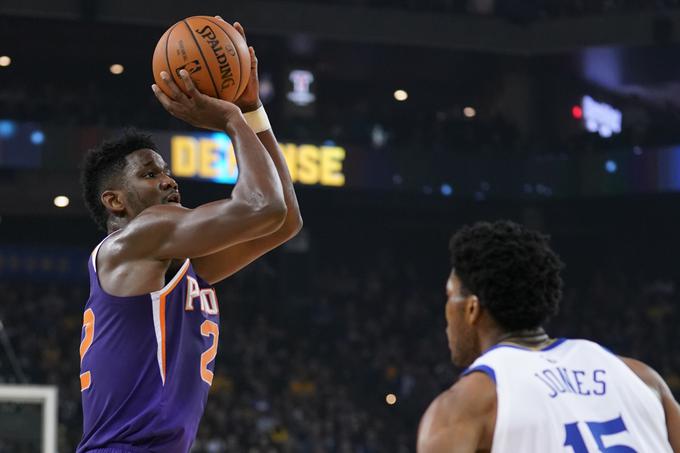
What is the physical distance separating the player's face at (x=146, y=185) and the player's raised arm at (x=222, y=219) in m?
0.14

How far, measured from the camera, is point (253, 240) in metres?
4.66

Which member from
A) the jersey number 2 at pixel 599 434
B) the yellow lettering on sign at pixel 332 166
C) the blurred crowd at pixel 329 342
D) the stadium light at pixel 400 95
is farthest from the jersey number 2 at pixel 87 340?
the stadium light at pixel 400 95

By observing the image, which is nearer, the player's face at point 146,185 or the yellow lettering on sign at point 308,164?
the player's face at point 146,185

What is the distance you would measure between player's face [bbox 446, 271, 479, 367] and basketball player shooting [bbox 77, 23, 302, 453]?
40.6 inches

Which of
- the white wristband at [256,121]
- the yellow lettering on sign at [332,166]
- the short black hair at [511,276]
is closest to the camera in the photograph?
the short black hair at [511,276]

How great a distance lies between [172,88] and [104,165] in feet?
1.28

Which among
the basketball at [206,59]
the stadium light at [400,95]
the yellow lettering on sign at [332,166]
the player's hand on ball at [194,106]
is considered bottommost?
the player's hand on ball at [194,106]

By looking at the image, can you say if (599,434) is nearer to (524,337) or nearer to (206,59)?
(524,337)

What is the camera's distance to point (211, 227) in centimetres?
397

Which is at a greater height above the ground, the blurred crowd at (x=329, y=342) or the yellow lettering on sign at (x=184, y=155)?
the yellow lettering on sign at (x=184, y=155)

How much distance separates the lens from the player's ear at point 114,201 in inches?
170

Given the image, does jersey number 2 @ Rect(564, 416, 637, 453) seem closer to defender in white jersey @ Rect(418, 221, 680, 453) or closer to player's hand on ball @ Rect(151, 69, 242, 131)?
defender in white jersey @ Rect(418, 221, 680, 453)

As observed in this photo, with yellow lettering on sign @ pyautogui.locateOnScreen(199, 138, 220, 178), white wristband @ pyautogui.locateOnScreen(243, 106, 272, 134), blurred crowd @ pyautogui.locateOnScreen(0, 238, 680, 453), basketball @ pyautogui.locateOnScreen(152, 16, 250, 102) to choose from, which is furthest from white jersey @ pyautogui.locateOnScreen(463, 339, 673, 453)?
yellow lettering on sign @ pyautogui.locateOnScreen(199, 138, 220, 178)

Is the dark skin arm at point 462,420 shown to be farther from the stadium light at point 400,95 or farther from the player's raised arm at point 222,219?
the stadium light at point 400,95
